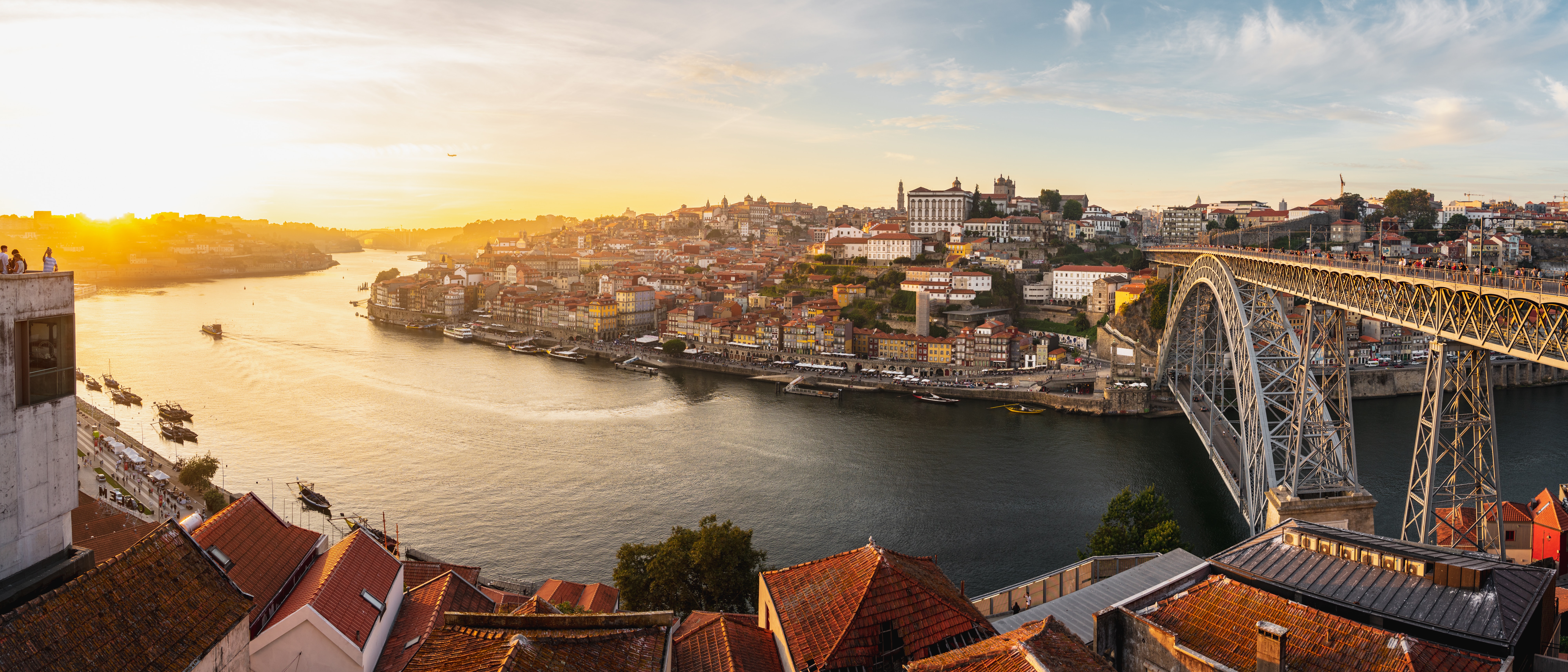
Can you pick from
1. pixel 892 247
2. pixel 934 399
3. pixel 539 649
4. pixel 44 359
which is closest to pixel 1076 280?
pixel 892 247

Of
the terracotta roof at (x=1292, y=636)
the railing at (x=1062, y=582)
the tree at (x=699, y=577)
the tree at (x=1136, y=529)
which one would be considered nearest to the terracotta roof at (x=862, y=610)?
the terracotta roof at (x=1292, y=636)

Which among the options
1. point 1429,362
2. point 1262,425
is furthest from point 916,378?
point 1429,362

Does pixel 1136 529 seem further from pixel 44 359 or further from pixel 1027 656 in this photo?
pixel 44 359

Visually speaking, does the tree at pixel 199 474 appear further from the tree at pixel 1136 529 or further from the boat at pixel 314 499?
the tree at pixel 1136 529

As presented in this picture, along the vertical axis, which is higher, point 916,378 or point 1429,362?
point 1429,362

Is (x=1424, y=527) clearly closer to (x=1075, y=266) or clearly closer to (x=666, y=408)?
(x=666, y=408)

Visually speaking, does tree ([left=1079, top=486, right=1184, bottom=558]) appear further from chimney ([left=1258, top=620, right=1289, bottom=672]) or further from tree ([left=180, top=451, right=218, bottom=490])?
tree ([left=180, top=451, right=218, bottom=490])
